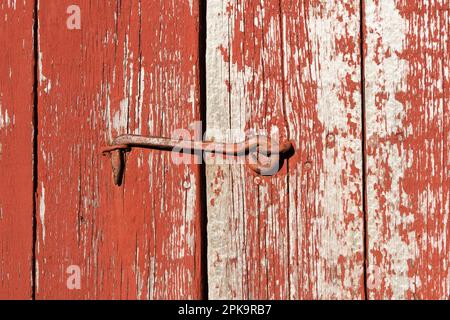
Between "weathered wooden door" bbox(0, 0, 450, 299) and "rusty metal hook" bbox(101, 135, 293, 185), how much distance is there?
0.07 ft

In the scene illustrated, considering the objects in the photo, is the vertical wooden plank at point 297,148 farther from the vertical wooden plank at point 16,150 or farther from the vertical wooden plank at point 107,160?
the vertical wooden plank at point 16,150

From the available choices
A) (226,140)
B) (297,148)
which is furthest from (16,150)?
(297,148)

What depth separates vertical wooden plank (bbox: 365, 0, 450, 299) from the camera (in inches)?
45.8

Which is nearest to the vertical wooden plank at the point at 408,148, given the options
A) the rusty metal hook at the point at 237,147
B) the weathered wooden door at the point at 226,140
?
the weathered wooden door at the point at 226,140

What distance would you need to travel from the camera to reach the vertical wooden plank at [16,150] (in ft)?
4.20

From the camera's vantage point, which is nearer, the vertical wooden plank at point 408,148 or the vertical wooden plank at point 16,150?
the vertical wooden plank at point 408,148

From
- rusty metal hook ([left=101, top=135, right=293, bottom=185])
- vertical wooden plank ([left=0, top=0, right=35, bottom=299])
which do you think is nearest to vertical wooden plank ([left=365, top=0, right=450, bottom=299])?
rusty metal hook ([left=101, top=135, right=293, bottom=185])

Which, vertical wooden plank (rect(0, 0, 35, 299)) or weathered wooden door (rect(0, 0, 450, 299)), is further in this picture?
vertical wooden plank (rect(0, 0, 35, 299))

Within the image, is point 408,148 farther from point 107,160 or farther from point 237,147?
point 107,160

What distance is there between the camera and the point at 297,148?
3.97ft

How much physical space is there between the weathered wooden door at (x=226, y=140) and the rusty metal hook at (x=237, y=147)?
0.07 feet

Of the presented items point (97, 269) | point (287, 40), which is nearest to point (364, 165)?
point (287, 40)

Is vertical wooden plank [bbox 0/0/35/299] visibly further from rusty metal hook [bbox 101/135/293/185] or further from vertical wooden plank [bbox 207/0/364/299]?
vertical wooden plank [bbox 207/0/364/299]
